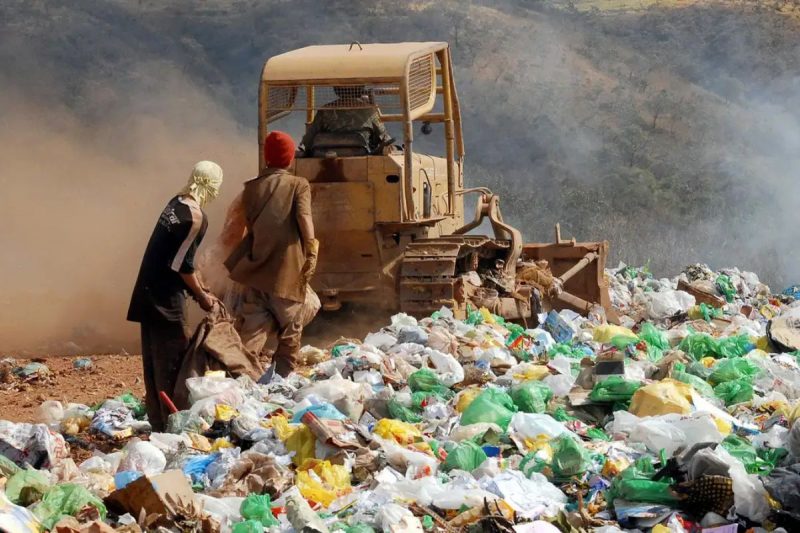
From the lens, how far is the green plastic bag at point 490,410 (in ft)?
20.7

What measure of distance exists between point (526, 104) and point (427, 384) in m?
21.5

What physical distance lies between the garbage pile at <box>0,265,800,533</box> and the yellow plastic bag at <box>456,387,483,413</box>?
37mm

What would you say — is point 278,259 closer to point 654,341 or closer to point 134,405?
point 134,405

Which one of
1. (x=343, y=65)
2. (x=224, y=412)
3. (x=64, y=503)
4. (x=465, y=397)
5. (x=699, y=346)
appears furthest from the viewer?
(x=343, y=65)

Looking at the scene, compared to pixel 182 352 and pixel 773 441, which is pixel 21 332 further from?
pixel 773 441

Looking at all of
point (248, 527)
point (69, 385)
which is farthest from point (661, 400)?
point (69, 385)

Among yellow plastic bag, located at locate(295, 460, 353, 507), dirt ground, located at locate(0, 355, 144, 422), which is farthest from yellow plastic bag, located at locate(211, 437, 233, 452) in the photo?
dirt ground, located at locate(0, 355, 144, 422)

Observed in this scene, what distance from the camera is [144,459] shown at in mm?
5867

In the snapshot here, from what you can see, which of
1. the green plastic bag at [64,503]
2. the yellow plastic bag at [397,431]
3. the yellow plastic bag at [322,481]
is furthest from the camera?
the yellow plastic bag at [397,431]

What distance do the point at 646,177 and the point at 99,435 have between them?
1960 centimetres

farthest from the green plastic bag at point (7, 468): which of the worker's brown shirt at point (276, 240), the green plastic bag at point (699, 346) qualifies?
the green plastic bag at point (699, 346)

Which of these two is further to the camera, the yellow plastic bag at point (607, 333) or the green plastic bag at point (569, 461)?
the yellow plastic bag at point (607, 333)

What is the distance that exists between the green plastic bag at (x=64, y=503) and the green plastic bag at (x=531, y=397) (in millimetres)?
2422

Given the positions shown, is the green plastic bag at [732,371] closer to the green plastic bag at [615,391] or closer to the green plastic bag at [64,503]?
the green plastic bag at [615,391]
